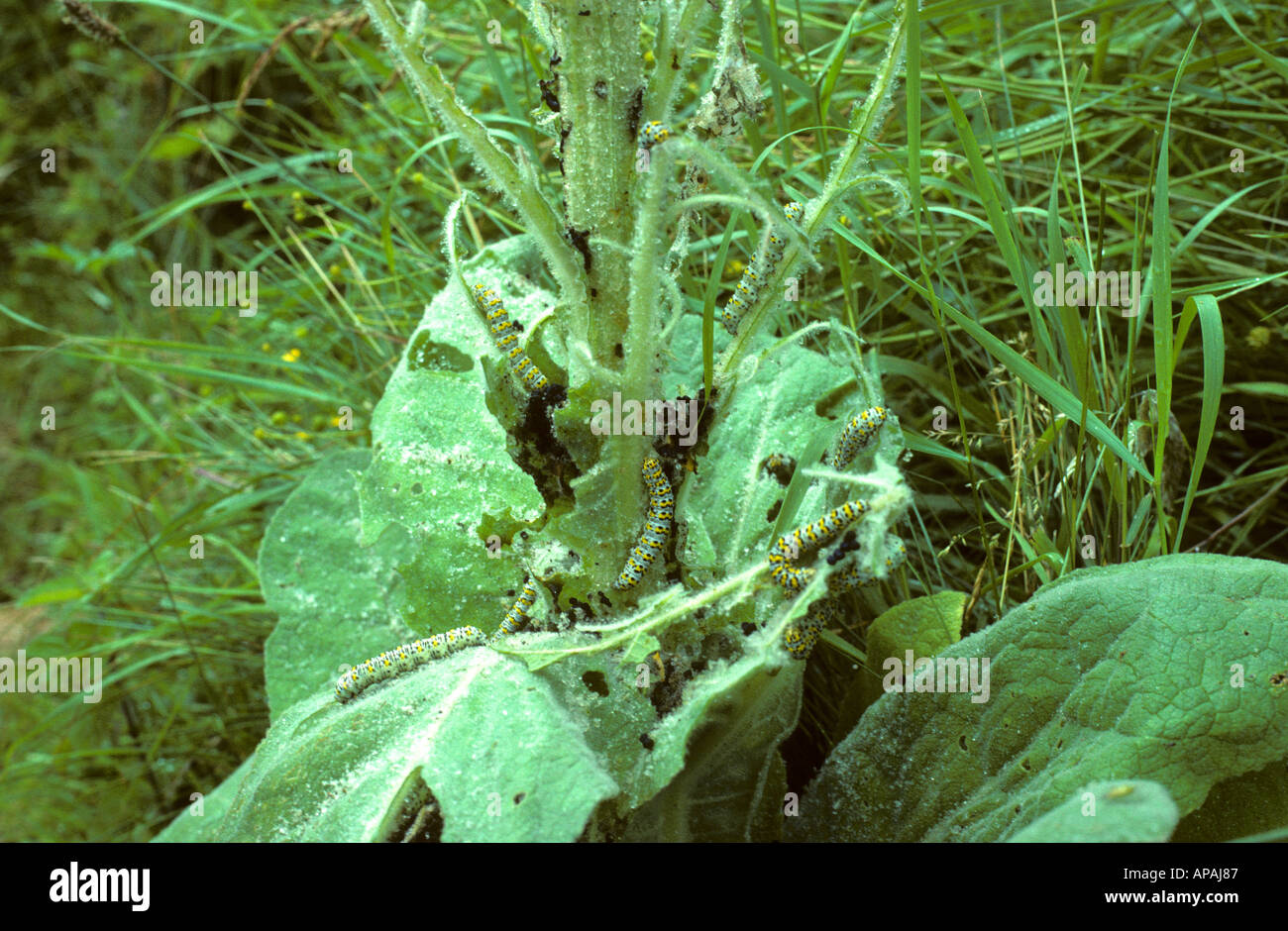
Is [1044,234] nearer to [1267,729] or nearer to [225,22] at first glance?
[1267,729]

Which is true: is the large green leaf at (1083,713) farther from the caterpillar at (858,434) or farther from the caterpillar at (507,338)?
the caterpillar at (507,338)

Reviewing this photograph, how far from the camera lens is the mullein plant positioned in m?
1.29

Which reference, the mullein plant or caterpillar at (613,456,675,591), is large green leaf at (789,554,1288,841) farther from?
caterpillar at (613,456,675,591)

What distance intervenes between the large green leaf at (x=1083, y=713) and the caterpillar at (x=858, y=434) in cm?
34

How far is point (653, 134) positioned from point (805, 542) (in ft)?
1.92

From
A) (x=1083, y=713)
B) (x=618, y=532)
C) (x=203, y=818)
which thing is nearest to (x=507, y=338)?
(x=618, y=532)

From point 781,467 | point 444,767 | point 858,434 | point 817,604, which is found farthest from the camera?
point 781,467

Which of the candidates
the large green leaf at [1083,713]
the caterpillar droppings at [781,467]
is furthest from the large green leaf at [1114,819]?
the caterpillar droppings at [781,467]

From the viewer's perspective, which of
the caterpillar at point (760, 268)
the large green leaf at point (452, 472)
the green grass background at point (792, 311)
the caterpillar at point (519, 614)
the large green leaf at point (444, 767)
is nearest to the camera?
the large green leaf at point (444, 767)

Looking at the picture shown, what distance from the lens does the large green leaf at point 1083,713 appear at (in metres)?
1.31

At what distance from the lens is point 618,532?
1.56 meters

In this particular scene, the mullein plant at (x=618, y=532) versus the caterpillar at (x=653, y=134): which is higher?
the caterpillar at (x=653, y=134)

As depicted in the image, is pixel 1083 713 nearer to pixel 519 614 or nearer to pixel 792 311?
pixel 519 614
